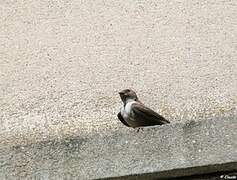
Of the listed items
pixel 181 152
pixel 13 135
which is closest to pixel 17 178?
pixel 181 152

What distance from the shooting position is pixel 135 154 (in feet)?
7.86

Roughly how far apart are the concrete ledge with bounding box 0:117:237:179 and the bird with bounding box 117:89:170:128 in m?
0.75

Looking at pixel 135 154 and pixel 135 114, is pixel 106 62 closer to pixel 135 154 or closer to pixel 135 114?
pixel 135 114

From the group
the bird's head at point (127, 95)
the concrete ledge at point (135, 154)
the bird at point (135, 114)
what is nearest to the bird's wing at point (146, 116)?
the bird at point (135, 114)

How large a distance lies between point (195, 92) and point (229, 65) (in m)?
0.33

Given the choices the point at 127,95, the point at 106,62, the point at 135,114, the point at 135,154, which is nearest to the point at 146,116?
the point at 135,114

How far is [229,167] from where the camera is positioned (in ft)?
7.68

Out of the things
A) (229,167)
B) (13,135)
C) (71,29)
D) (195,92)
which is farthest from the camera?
(71,29)

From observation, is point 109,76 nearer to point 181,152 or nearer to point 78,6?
point 78,6

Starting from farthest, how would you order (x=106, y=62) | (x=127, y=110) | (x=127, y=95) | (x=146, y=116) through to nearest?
(x=106, y=62) → (x=127, y=95) → (x=127, y=110) → (x=146, y=116)

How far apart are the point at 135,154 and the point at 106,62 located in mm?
1563

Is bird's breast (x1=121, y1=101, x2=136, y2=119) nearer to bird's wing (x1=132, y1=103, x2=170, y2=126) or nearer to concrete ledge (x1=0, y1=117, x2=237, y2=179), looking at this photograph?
bird's wing (x1=132, y1=103, x2=170, y2=126)

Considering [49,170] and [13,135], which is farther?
[13,135]

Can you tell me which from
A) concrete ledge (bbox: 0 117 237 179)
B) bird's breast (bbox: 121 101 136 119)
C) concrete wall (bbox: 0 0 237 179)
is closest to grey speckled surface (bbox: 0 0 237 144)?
concrete wall (bbox: 0 0 237 179)
